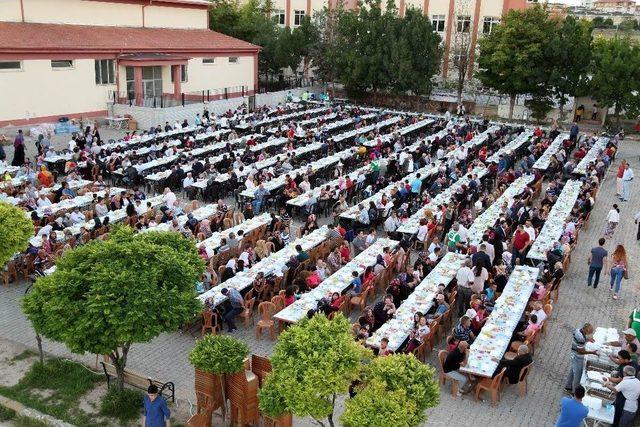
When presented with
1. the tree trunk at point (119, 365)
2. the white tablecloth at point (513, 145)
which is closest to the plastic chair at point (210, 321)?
the tree trunk at point (119, 365)

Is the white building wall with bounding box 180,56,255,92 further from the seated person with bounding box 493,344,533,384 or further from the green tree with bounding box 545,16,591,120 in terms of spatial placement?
the seated person with bounding box 493,344,533,384

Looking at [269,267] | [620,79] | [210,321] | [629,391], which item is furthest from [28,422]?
[620,79]

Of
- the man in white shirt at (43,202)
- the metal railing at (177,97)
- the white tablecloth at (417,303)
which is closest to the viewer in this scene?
the white tablecloth at (417,303)

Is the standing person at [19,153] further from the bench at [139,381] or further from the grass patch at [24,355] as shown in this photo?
the bench at [139,381]

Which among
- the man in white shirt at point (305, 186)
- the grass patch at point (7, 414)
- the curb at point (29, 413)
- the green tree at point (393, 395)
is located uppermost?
the green tree at point (393, 395)

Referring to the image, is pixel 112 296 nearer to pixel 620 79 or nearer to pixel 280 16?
pixel 620 79

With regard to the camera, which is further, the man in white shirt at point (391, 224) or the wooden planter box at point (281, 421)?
the man in white shirt at point (391, 224)

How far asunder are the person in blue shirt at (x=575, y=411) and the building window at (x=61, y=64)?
30.4 metres

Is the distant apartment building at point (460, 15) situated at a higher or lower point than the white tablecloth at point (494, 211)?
higher

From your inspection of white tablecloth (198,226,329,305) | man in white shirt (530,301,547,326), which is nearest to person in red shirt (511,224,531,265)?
man in white shirt (530,301,547,326)

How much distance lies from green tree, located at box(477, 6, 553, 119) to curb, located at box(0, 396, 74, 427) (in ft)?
111

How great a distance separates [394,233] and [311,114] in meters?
19.6

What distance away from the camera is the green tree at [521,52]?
120 feet

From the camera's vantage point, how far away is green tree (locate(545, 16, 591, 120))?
36.0 m
